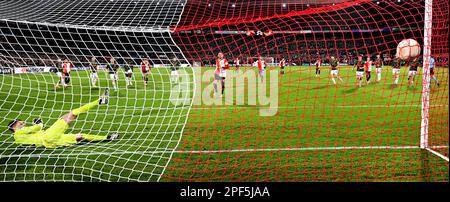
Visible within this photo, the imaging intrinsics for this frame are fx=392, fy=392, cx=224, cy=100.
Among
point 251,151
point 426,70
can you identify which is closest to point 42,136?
point 251,151

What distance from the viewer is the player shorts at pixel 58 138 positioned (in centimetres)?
537

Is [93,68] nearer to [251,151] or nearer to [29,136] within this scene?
[29,136]

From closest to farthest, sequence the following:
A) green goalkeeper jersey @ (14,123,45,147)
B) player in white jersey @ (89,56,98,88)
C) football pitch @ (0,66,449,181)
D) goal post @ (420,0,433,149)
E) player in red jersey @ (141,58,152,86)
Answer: football pitch @ (0,66,449,181), goal post @ (420,0,433,149), green goalkeeper jersey @ (14,123,45,147), player in white jersey @ (89,56,98,88), player in red jersey @ (141,58,152,86)

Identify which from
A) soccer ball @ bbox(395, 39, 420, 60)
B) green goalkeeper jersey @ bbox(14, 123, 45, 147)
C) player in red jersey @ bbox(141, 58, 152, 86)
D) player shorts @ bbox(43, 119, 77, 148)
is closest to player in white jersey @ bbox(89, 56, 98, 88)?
player shorts @ bbox(43, 119, 77, 148)

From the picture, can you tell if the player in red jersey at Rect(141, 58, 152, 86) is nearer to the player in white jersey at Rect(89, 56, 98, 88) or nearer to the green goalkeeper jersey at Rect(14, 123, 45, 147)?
the player in white jersey at Rect(89, 56, 98, 88)

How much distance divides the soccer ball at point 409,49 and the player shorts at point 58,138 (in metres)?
4.68

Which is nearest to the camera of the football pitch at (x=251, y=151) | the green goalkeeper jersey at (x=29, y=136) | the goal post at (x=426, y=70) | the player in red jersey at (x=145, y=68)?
the football pitch at (x=251, y=151)

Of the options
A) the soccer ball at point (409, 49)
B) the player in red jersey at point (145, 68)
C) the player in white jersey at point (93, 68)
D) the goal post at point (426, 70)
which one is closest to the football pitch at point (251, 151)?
the goal post at point (426, 70)

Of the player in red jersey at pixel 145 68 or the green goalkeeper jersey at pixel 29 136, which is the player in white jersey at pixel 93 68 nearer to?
the green goalkeeper jersey at pixel 29 136

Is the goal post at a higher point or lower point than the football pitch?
higher

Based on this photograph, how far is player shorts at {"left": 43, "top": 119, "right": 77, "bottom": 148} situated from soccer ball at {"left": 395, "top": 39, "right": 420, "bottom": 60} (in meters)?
4.68

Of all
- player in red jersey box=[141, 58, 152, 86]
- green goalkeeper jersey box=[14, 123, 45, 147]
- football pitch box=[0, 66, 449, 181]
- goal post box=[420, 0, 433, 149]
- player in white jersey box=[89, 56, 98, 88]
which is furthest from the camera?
player in red jersey box=[141, 58, 152, 86]

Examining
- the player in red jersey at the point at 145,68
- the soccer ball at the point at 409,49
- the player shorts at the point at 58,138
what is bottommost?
the player shorts at the point at 58,138

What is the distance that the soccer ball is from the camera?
5.30 meters
